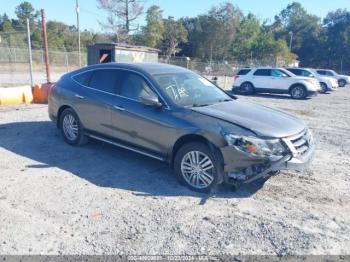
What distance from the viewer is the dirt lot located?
136 inches

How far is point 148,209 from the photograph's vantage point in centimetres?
416

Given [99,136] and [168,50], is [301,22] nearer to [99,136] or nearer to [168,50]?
[168,50]

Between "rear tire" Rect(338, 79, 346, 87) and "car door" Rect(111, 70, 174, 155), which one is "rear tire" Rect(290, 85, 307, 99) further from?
"rear tire" Rect(338, 79, 346, 87)

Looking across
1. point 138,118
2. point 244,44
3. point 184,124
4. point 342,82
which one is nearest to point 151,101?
point 138,118

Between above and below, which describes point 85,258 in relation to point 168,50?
below

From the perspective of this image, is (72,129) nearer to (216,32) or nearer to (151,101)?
(151,101)

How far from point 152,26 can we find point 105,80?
44.9 m

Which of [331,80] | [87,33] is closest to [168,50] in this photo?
[87,33]

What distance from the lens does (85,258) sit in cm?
318

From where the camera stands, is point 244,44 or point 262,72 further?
point 244,44

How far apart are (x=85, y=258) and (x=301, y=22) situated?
87.2m

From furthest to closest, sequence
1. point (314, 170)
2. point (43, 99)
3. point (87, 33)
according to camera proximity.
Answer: point (87, 33) → point (43, 99) → point (314, 170)

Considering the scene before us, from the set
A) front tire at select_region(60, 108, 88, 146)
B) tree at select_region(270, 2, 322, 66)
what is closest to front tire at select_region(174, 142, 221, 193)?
front tire at select_region(60, 108, 88, 146)

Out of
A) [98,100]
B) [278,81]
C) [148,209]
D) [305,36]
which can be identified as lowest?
[148,209]
